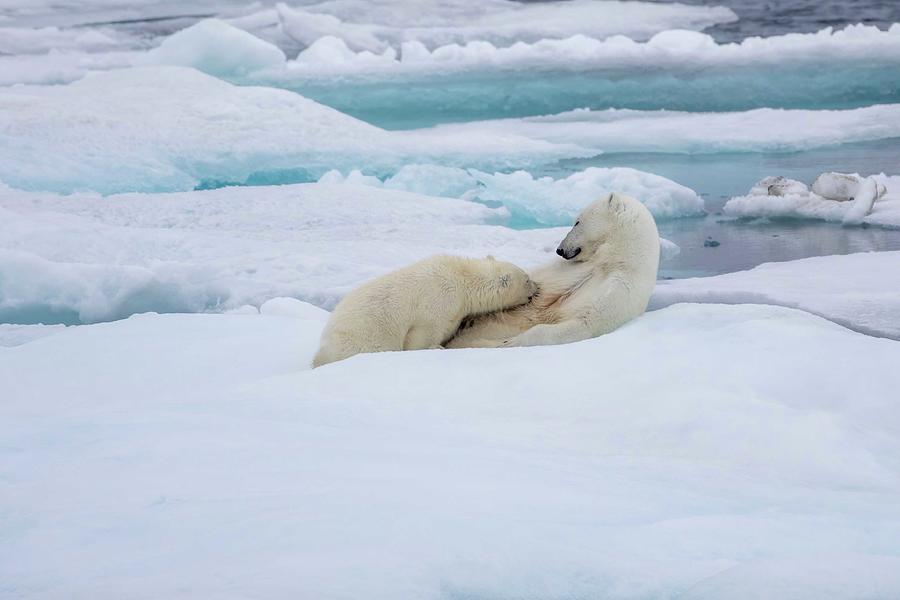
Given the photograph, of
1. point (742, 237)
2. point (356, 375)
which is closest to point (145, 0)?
point (742, 237)

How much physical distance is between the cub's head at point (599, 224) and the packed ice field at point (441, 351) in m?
0.29

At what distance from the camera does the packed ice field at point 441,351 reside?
1.26m

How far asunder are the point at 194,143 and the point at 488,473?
674 cm

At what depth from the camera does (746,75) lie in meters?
12.0

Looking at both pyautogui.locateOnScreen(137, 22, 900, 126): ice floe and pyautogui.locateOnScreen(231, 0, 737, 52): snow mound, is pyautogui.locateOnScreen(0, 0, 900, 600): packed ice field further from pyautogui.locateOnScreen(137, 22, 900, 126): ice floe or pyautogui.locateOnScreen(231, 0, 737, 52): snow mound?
pyautogui.locateOnScreen(231, 0, 737, 52): snow mound

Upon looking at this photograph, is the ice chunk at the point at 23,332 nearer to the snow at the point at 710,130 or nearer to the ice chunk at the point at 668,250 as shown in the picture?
the ice chunk at the point at 668,250

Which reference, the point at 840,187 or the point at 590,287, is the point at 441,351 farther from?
the point at 840,187

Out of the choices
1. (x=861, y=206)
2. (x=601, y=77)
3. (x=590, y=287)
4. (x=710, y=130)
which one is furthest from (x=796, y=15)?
(x=590, y=287)

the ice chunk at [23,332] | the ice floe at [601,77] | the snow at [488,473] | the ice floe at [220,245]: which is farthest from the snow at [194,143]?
the snow at [488,473]

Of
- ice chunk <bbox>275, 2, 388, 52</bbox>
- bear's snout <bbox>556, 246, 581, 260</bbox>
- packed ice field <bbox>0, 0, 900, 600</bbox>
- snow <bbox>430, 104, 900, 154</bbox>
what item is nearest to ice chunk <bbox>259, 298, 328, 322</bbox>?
packed ice field <bbox>0, 0, 900, 600</bbox>

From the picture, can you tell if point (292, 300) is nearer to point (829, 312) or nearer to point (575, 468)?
point (829, 312)

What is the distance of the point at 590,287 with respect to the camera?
114 inches

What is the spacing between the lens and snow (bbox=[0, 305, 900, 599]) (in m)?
1.20

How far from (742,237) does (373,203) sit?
2.41m
